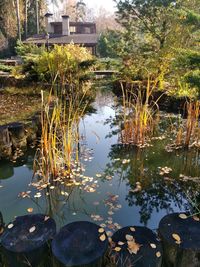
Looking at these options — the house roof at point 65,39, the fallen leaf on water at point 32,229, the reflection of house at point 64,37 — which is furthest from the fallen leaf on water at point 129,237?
the house roof at point 65,39

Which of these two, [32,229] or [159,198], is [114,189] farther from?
[32,229]

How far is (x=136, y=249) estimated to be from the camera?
1475mm

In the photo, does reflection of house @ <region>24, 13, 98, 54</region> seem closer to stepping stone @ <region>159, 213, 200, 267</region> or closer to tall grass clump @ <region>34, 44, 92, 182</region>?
tall grass clump @ <region>34, 44, 92, 182</region>

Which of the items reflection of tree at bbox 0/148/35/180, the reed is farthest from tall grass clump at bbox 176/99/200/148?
reflection of tree at bbox 0/148/35/180

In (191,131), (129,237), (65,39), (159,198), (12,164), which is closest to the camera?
(129,237)

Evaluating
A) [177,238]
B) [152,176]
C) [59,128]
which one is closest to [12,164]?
[59,128]

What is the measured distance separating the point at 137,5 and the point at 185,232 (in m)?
10.3

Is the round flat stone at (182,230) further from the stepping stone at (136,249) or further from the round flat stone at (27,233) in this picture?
the round flat stone at (27,233)

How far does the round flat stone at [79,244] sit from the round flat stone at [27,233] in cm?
10

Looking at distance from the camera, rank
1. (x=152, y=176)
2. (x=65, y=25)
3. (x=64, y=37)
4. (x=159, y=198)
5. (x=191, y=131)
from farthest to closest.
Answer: (x=65, y=25) < (x=64, y=37) < (x=191, y=131) < (x=152, y=176) < (x=159, y=198)

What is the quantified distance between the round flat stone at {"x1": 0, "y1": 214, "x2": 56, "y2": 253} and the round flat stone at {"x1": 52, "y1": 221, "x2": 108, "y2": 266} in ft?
0.33

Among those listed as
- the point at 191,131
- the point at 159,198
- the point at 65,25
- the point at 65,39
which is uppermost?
the point at 65,25

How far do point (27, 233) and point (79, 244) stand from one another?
33 cm

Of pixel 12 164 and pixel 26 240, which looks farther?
pixel 12 164
